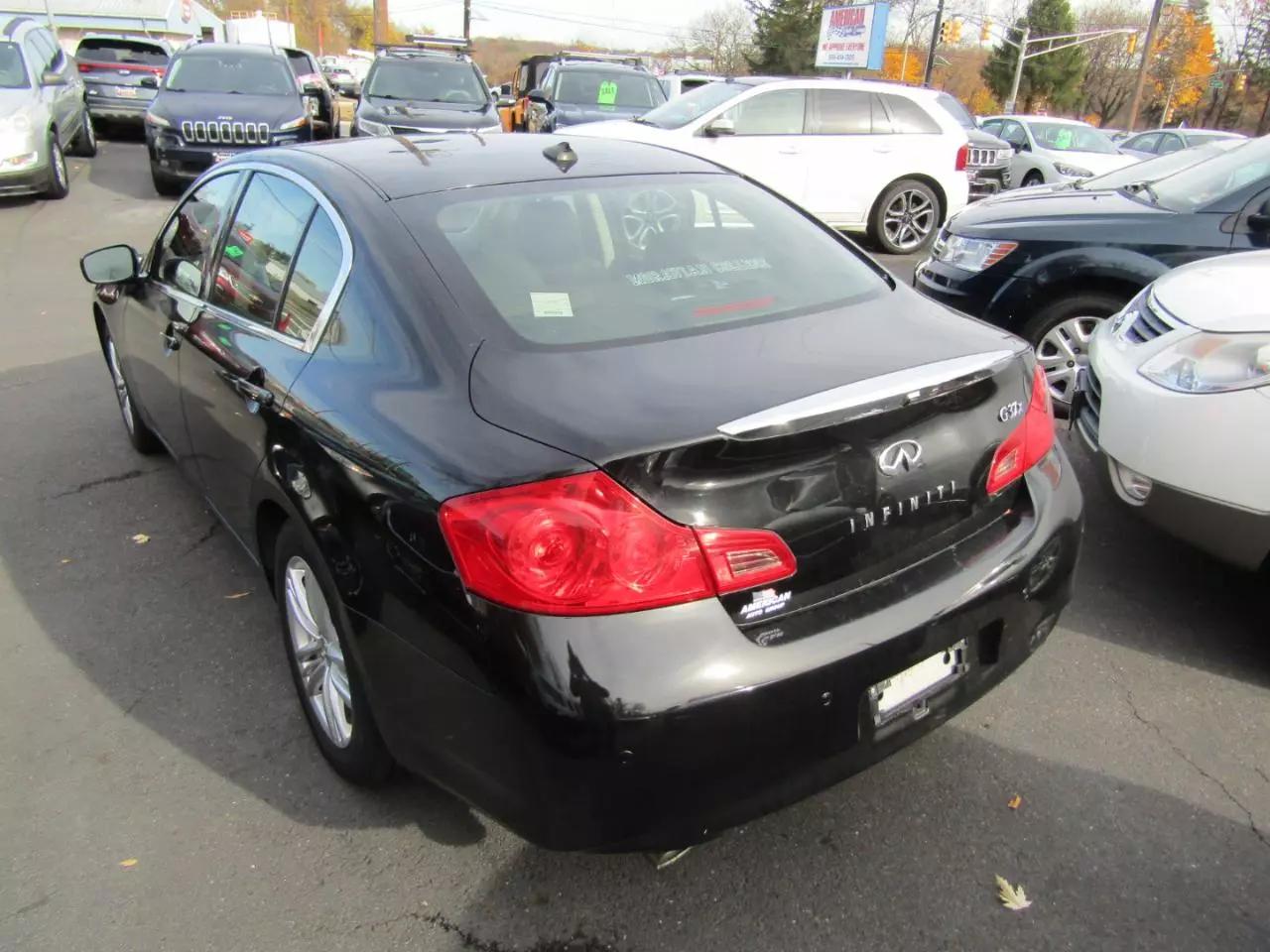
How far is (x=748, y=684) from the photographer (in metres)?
1.82

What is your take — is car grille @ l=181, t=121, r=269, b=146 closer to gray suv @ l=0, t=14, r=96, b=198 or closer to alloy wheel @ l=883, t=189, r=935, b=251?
gray suv @ l=0, t=14, r=96, b=198

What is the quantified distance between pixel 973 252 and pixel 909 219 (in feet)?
18.1

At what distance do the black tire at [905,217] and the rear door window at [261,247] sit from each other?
863 cm

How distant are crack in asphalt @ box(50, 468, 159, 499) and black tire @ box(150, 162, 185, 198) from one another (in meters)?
7.92

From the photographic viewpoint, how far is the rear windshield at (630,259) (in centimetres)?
233

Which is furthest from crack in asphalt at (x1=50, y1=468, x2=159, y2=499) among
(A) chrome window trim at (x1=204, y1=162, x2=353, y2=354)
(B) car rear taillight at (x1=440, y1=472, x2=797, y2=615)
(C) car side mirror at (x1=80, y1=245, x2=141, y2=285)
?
(B) car rear taillight at (x1=440, y1=472, x2=797, y2=615)

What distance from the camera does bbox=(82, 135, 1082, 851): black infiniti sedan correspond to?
1.80m

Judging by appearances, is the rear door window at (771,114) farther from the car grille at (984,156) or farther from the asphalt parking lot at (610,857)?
the asphalt parking lot at (610,857)

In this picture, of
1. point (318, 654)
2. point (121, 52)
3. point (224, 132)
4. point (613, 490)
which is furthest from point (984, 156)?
point (121, 52)

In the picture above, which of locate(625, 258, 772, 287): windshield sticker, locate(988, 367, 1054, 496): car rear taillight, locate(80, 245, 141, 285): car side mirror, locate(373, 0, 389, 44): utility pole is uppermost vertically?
locate(373, 0, 389, 44): utility pole

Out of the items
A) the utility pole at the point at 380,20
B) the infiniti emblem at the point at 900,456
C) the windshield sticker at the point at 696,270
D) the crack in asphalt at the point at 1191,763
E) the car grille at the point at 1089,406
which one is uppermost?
the utility pole at the point at 380,20

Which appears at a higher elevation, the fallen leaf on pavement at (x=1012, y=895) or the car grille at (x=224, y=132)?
the car grille at (x=224, y=132)

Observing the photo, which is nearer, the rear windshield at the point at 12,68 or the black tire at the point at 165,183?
the rear windshield at the point at 12,68

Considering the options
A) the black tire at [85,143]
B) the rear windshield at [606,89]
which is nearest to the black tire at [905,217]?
the rear windshield at [606,89]
